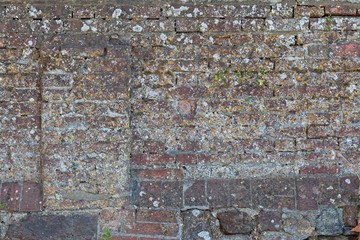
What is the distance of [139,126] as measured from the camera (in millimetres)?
2818

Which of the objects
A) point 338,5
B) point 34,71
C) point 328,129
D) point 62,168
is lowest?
point 62,168

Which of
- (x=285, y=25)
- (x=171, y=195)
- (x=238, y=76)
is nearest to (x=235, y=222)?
(x=171, y=195)

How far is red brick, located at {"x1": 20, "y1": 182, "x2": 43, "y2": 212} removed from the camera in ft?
9.10

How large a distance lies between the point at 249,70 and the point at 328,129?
1.93 ft

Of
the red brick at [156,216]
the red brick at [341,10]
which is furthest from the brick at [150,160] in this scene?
the red brick at [341,10]

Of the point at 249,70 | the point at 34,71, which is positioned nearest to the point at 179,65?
the point at 249,70

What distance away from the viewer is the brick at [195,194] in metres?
2.81

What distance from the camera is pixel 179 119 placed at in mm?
2814

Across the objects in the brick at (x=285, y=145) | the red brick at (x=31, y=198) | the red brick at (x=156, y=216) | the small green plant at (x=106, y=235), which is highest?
the brick at (x=285, y=145)

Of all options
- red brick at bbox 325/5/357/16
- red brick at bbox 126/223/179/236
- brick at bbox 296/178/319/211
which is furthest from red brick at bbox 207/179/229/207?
red brick at bbox 325/5/357/16

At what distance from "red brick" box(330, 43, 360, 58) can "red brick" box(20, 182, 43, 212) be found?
1907mm

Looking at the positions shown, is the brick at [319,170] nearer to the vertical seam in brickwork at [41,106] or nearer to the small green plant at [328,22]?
the small green plant at [328,22]

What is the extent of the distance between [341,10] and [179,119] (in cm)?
114

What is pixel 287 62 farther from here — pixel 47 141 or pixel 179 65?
pixel 47 141
